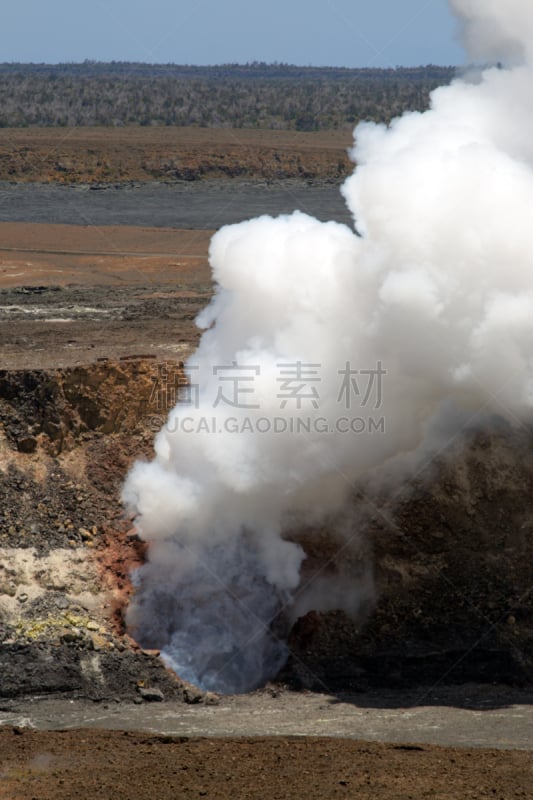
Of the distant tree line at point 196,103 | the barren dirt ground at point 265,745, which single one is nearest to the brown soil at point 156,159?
the distant tree line at point 196,103

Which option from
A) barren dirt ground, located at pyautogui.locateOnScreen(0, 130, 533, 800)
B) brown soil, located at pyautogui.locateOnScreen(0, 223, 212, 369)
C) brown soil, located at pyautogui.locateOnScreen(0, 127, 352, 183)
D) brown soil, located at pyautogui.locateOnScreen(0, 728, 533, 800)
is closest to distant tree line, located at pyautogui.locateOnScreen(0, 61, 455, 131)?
brown soil, located at pyautogui.locateOnScreen(0, 127, 352, 183)

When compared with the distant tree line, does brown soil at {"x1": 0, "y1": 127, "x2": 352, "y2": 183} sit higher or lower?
lower

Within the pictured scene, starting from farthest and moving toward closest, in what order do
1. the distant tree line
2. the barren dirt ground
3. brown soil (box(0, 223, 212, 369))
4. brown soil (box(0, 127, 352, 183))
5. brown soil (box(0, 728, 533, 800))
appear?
1. the distant tree line
2. brown soil (box(0, 127, 352, 183))
3. brown soil (box(0, 223, 212, 369))
4. the barren dirt ground
5. brown soil (box(0, 728, 533, 800))

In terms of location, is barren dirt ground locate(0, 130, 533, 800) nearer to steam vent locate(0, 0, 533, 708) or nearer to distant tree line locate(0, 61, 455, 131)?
steam vent locate(0, 0, 533, 708)

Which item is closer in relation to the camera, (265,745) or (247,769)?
(247,769)

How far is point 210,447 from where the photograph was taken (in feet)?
58.2

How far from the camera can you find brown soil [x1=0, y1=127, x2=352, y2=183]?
190ft

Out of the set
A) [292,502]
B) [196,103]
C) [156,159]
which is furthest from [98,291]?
[196,103]

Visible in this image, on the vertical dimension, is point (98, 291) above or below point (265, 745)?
above

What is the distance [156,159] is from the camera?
60438mm

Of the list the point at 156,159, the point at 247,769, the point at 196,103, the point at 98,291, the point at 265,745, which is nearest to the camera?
the point at 247,769

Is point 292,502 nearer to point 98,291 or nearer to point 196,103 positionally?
point 98,291

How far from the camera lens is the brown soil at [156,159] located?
58.1 m

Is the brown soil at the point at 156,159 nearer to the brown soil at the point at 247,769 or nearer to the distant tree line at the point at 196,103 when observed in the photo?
the distant tree line at the point at 196,103
